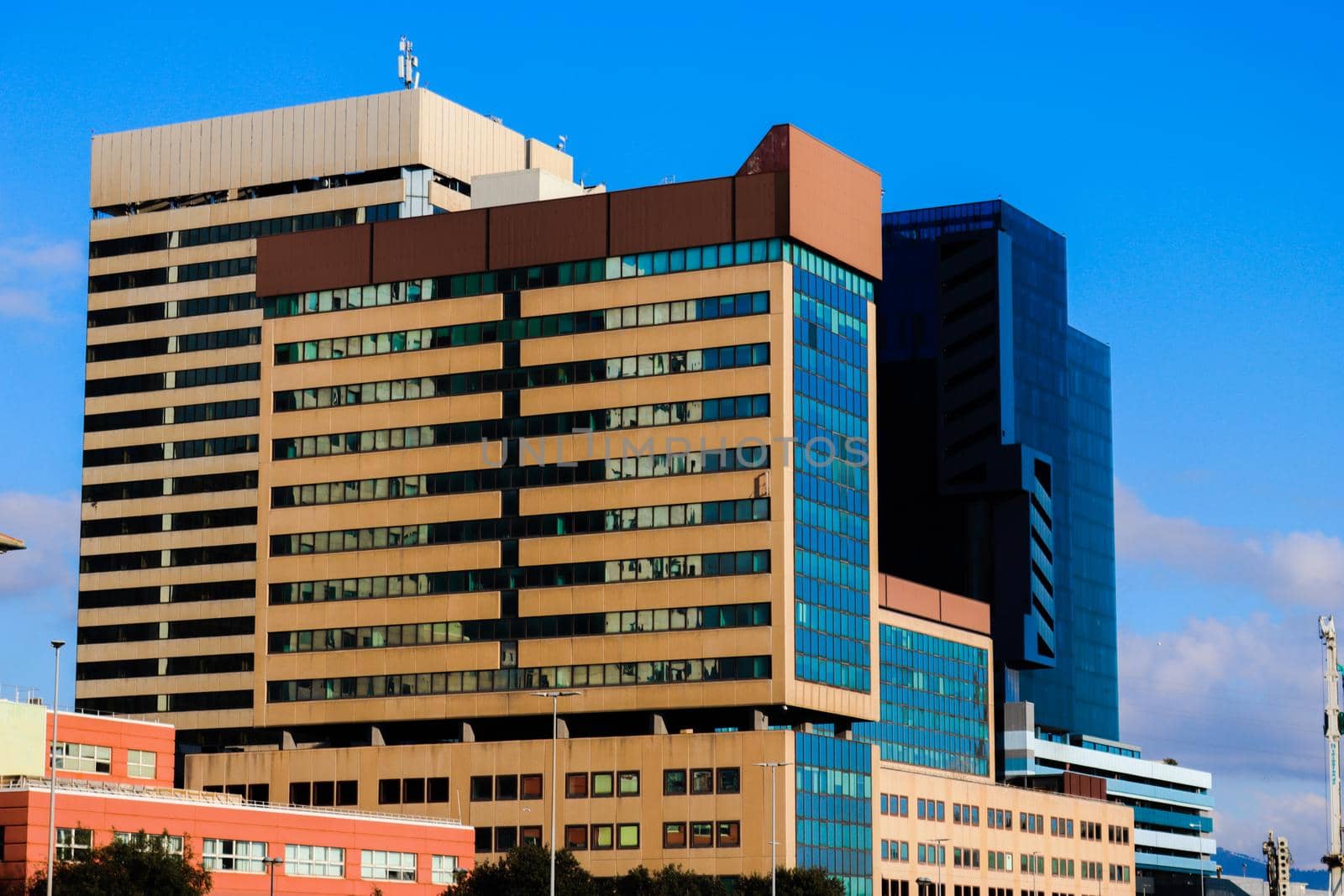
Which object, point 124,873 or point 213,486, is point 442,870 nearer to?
point 124,873

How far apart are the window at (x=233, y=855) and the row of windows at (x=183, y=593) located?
5006 cm

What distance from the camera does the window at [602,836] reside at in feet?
544

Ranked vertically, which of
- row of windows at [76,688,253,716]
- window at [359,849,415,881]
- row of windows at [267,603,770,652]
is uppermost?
row of windows at [267,603,770,652]

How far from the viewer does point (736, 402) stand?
167 meters

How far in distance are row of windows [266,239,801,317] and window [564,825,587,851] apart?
42387mm

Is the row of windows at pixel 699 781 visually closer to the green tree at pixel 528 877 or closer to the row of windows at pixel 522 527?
the row of windows at pixel 522 527

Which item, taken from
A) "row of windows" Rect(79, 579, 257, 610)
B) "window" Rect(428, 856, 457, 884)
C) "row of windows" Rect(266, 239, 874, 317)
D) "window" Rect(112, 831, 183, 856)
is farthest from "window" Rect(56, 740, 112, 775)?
"row of windows" Rect(266, 239, 874, 317)

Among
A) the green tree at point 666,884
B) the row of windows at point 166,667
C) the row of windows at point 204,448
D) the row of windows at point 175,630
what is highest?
the row of windows at point 204,448

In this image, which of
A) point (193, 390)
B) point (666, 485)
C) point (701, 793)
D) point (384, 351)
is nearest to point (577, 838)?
point (701, 793)

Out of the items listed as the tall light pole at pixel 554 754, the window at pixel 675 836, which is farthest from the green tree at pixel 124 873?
the window at pixel 675 836

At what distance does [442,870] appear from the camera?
156000mm

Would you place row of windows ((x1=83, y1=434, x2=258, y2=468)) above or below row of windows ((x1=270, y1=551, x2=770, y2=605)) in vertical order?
above

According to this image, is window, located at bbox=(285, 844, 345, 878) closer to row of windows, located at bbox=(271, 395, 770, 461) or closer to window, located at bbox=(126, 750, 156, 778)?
window, located at bbox=(126, 750, 156, 778)

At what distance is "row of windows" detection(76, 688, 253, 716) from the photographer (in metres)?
187
